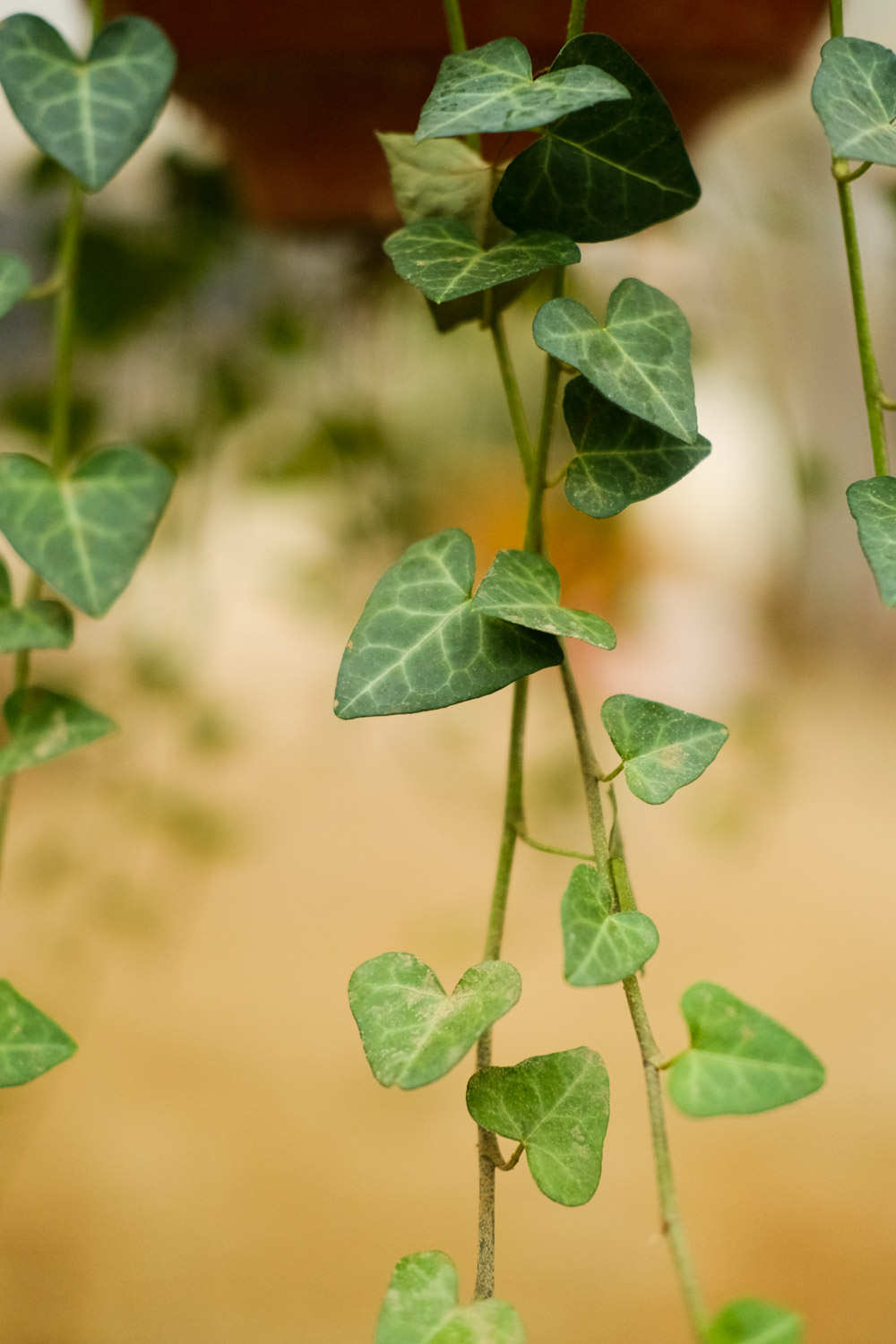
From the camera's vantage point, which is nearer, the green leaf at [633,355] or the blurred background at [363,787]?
the green leaf at [633,355]

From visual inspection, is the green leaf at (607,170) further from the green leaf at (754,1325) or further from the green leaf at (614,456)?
the green leaf at (754,1325)

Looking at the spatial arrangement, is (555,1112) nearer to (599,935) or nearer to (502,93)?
(599,935)

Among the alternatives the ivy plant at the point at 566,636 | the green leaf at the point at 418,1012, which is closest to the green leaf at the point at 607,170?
the ivy plant at the point at 566,636

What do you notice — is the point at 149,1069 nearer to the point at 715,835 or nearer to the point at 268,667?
the point at 268,667

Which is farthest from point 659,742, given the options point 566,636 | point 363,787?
point 363,787

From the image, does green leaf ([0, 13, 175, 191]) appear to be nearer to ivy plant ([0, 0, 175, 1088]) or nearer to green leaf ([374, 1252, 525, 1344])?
ivy plant ([0, 0, 175, 1088])

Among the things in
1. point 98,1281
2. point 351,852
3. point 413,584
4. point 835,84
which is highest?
point 835,84

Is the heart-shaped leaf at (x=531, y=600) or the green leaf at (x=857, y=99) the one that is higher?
the green leaf at (x=857, y=99)

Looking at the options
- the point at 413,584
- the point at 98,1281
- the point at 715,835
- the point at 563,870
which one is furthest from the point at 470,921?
the point at 413,584
